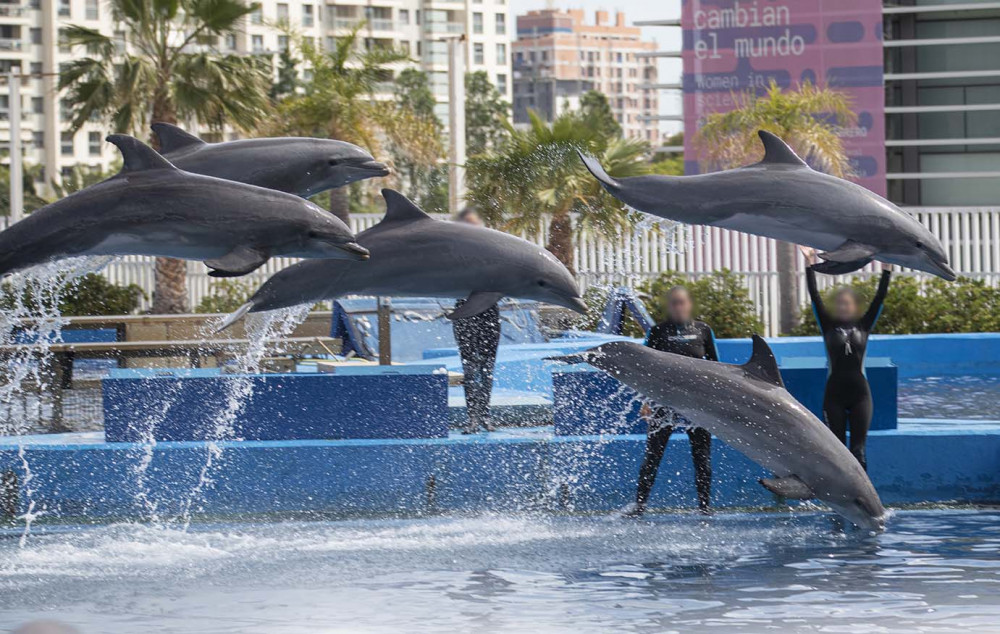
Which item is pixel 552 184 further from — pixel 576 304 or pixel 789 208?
pixel 789 208

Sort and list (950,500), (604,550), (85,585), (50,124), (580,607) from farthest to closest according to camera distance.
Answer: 1. (50,124)
2. (950,500)
3. (604,550)
4. (85,585)
5. (580,607)

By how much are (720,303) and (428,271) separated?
462 inches

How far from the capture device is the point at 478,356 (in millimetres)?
9977

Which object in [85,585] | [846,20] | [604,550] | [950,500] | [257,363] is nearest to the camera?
[85,585]

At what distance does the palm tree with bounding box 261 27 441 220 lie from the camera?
24.5 metres

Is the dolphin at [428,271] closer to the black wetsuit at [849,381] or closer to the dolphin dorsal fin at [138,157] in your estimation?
the dolphin dorsal fin at [138,157]

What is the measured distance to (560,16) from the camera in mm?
188000

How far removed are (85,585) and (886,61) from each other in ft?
133

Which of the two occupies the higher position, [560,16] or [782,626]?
[560,16]

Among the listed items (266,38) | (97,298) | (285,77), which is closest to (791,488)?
(97,298)

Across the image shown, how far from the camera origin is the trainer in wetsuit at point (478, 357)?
9.92 metres

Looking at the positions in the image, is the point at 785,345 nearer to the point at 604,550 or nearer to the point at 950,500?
the point at 950,500

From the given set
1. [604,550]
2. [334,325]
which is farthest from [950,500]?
[334,325]

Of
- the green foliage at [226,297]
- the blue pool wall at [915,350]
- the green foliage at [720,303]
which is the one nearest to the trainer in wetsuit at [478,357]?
the blue pool wall at [915,350]
